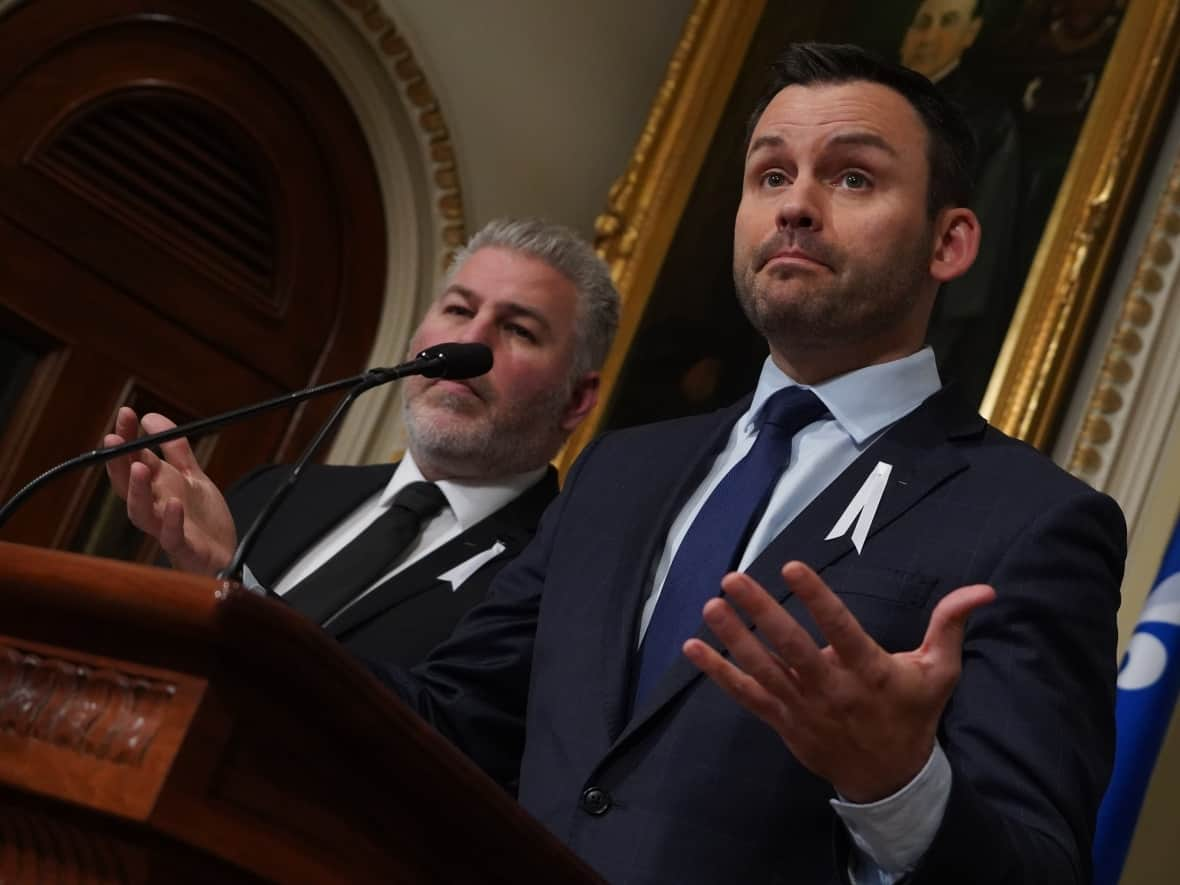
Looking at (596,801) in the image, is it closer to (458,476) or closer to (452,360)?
(452,360)

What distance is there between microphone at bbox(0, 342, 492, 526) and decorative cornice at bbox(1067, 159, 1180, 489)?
173 centimetres

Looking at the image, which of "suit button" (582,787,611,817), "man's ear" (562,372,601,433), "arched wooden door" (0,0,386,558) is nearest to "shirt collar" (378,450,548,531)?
"man's ear" (562,372,601,433)

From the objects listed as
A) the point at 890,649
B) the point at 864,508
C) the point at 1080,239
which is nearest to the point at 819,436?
the point at 864,508

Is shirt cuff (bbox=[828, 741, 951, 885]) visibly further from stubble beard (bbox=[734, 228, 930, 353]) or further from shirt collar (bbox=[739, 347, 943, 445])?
stubble beard (bbox=[734, 228, 930, 353])

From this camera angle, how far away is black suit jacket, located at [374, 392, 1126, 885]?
4.85 feet

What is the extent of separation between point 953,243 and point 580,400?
1.14 meters

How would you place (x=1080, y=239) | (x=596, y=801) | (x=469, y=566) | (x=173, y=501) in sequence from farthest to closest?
(x=1080, y=239)
(x=469, y=566)
(x=173, y=501)
(x=596, y=801)

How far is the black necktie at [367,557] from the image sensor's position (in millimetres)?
2635

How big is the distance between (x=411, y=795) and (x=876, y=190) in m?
1.14

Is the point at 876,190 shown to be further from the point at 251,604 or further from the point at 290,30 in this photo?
the point at 290,30

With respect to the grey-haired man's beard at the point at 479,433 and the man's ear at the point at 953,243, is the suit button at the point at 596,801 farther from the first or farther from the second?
the grey-haired man's beard at the point at 479,433

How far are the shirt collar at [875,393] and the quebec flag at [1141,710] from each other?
3.11 feet

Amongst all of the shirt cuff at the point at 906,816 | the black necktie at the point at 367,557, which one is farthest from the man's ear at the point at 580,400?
the shirt cuff at the point at 906,816

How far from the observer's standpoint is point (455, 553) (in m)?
2.71
